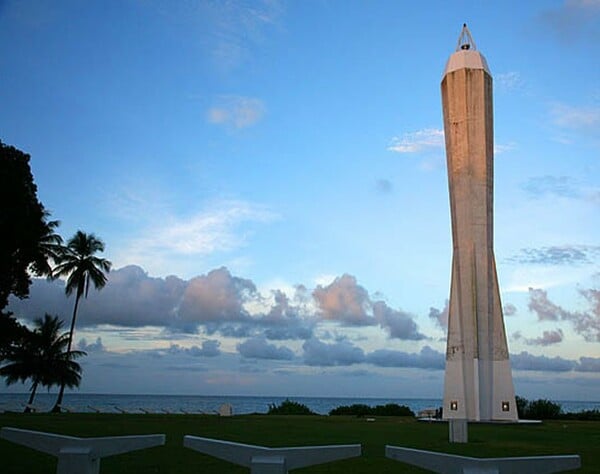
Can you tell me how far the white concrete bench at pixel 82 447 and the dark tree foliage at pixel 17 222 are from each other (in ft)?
58.5

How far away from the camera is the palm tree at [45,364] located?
4122 cm

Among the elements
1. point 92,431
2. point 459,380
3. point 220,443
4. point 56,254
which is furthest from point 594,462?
point 56,254

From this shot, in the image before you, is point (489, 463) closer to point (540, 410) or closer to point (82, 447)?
point (82, 447)

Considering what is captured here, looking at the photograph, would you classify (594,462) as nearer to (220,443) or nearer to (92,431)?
(220,443)

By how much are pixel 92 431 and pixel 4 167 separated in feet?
40.1

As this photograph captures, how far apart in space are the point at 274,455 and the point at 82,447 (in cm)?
249

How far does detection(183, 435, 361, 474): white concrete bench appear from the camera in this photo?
7.16 m

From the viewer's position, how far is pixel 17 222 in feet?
80.8

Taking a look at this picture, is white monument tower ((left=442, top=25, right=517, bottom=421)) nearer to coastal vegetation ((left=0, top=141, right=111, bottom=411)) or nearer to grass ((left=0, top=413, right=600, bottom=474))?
grass ((left=0, top=413, right=600, bottom=474))

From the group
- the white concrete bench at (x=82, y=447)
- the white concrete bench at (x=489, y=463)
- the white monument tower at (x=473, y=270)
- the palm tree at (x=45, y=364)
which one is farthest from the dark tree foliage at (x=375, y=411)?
the white concrete bench at (x=489, y=463)

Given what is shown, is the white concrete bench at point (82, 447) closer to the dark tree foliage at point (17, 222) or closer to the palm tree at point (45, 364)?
the dark tree foliage at point (17, 222)

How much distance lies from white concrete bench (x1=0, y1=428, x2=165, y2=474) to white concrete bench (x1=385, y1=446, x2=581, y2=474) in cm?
357

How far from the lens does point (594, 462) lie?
1355 centimetres

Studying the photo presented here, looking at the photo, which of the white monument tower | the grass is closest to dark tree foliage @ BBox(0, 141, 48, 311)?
the grass
